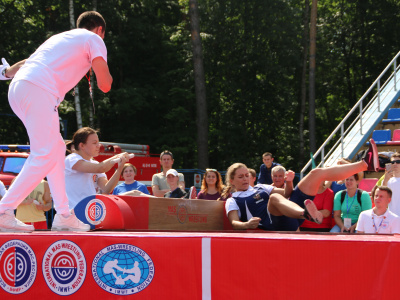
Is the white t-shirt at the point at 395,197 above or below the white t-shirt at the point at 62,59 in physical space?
below

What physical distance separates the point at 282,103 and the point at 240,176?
2145 cm

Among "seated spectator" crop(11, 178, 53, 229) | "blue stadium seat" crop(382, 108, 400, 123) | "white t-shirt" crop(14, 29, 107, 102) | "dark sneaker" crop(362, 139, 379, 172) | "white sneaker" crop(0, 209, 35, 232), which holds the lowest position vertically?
"seated spectator" crop(11, 178, 53, 229)

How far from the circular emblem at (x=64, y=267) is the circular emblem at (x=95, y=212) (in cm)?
76

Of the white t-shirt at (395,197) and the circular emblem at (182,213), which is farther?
the white t-shirt at (395,197)

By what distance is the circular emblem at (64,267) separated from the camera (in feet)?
11.8

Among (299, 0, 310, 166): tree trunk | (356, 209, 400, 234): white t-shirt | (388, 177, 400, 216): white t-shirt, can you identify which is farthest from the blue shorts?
(299, 0, 310, 166): tree trunk

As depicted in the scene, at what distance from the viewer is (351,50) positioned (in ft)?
96.2

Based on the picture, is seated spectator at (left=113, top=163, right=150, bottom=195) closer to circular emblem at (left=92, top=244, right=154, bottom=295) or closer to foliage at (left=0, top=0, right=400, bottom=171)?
circular emblem at (left=92, top=244, right=154, bottom=295)

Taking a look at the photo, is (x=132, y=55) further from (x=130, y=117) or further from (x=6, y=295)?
(x=6, y=295)

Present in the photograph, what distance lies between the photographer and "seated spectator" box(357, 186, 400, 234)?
602 centimetres

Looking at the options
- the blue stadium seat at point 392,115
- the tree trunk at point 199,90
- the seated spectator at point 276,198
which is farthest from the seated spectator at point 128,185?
the tree trunk at point 199,90

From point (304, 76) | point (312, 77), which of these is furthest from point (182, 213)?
point (304, 76)

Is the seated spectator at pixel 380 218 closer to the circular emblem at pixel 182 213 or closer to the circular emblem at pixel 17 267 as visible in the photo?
the circular emblem at pixel 182 213

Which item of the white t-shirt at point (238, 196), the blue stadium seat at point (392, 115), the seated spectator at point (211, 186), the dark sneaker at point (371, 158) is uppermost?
the blue stadium seat at point (392, 115)
